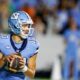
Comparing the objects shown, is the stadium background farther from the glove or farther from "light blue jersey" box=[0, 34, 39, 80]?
the glove

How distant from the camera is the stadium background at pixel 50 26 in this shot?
1533 cm

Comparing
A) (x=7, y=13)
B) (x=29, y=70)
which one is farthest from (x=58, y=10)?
(x=29, y=70)

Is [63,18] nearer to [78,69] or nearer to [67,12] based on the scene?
[67,12]

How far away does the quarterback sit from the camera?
23.6 ft

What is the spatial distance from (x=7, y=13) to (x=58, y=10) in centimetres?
152

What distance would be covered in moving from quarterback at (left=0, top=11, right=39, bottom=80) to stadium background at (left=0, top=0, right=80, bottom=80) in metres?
7.32

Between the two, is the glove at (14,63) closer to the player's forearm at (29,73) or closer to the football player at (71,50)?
the player's forearm at (29,73)

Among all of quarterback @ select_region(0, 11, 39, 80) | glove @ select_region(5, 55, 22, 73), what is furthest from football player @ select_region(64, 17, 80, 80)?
glove @ select_region(5, 55, 22, 73)

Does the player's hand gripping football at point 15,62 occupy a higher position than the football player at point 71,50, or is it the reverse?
the player's hand gripping football at point 15,62

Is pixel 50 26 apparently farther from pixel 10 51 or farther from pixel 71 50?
pixel 10 51

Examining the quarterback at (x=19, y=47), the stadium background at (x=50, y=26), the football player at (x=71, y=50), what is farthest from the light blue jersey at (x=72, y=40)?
the quarterback at (x=19, y=47)

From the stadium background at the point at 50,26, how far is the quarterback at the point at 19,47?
24.0ft

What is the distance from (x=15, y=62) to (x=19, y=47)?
0.30 metres

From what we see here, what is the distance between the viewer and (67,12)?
1634 centimetres
